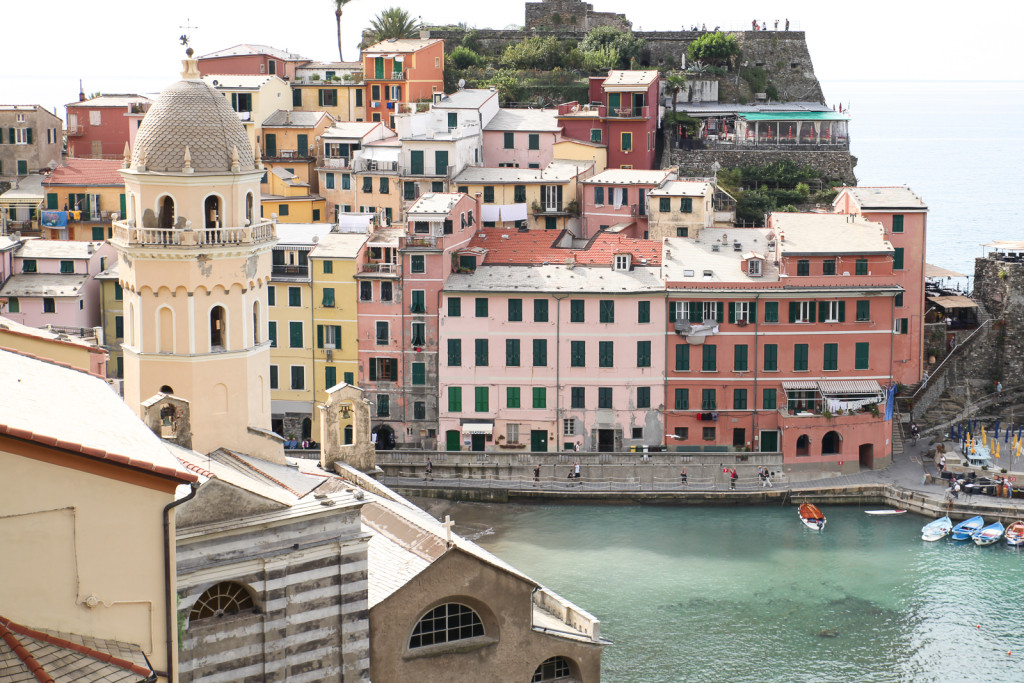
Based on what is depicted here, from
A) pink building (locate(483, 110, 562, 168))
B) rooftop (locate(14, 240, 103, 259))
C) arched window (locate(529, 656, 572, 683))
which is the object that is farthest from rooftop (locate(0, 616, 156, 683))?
pink building (locate(483, 110, 562, 168))

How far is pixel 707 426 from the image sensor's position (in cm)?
6225

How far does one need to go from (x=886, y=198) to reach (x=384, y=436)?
23.5 meters

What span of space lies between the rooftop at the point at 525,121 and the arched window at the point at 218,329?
→ 1808 inches

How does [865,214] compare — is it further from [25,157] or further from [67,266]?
[25,157]

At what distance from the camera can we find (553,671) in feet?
106

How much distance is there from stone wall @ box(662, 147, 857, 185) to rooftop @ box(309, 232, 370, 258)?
23.2 meters

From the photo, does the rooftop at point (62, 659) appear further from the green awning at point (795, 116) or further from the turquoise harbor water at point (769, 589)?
the green awning at point (795, 116)

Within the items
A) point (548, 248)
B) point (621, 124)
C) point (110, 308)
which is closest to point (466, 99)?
point (621, 124)

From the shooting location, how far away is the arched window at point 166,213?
112ft

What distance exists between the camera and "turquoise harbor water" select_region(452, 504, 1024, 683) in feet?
145

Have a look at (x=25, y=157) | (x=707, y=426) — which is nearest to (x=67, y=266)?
(x=25, y=157)

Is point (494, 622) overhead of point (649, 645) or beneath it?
overhead

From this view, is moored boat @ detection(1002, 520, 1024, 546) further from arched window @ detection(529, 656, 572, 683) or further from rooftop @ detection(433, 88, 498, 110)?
rooftop @ detection(433, 88, 498, 110)

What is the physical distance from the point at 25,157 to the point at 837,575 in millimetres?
52937
